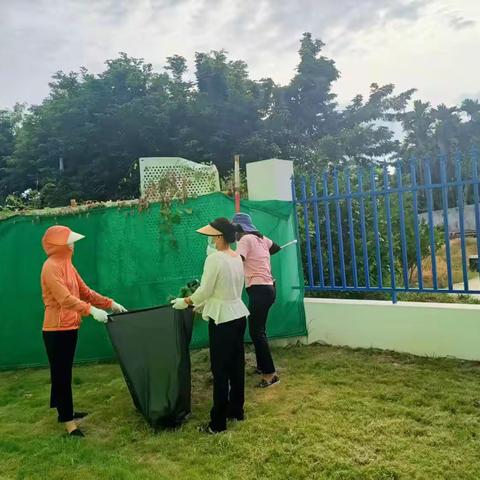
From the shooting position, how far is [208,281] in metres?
3.24

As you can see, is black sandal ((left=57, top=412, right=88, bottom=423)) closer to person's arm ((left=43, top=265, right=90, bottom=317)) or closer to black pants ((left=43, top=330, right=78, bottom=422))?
black pants ((left=43, top=330, right=78, bottom=422))

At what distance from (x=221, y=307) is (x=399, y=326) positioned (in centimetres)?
224

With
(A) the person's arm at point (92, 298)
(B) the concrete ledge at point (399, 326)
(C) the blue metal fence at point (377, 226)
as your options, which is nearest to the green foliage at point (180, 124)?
(C) the blue metal fence at point (377, 226)

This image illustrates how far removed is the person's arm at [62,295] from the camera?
10.7ft

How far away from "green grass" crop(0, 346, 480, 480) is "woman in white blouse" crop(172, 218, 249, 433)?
0.78 feet

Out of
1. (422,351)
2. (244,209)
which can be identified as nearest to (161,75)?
(244,209)

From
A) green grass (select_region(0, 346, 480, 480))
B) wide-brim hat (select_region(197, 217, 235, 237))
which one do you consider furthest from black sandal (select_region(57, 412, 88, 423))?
wide-brim hat (select_region(197, 217, 235, 237))

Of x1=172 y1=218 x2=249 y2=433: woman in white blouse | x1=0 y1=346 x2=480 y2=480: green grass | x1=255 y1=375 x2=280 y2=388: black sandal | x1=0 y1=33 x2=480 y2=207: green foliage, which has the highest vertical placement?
x1=0 y1=33 x2=480 y2=207: green foliage

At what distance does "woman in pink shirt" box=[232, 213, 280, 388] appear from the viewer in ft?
13.5

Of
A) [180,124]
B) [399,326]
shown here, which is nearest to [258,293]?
[399,326]

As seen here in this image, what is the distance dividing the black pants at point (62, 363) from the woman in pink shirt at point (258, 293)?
1497 mm

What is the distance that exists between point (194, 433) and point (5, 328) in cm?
282

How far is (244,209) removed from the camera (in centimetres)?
526

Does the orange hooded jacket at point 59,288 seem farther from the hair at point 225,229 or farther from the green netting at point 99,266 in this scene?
the green netting at point 99,266
